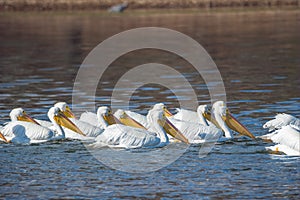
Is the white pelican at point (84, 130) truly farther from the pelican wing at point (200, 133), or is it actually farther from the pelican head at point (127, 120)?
the pelican wing at point (200, 133)

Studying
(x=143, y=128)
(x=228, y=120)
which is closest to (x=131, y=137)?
(x=143, y=128)

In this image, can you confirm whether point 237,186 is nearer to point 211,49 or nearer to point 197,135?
point 197,135

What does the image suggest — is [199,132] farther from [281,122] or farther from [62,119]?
[62,119]

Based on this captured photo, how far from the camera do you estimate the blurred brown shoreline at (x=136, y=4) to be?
34.8m

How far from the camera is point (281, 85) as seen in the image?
654 inches

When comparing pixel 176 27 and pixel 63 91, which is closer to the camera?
pixel 63 91

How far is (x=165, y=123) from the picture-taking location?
1164 centimetres

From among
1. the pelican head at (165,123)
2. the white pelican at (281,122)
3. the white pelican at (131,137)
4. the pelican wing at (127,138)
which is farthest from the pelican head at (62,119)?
the white pelican at (281,122)

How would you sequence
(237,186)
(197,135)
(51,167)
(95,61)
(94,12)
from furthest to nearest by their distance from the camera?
(94,12)
(95,61)
(197,135)
(51,167)
(237,186)

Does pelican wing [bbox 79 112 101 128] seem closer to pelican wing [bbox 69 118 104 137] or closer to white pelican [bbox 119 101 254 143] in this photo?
pelican wing [bbox 69 118 104 137]

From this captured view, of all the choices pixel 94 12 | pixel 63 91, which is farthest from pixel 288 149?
pixel 94 12

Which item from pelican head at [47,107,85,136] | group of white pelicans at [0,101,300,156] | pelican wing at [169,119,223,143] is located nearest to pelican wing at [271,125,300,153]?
group of white pelicans at [0,101,300,156]

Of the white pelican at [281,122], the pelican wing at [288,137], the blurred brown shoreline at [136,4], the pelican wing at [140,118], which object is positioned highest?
the pelican wing at [288,137]

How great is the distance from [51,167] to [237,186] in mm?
2459
